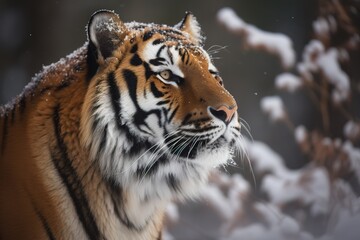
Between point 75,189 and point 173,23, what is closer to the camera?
point 75,189

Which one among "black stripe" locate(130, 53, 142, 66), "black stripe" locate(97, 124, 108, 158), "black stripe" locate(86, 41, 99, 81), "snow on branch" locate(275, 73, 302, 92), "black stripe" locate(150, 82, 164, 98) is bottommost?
"black stripe" locate(97, 124, 108, 158)

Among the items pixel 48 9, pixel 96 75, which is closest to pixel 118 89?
pixel 96 75

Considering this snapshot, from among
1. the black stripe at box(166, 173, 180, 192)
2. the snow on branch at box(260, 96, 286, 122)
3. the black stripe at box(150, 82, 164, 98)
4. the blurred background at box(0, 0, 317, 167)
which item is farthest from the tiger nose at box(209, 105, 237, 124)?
the snow on branch at box(260, 96, 286, 122)

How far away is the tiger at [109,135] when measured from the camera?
6.10ft

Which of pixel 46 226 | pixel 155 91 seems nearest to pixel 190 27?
pixel 155 91

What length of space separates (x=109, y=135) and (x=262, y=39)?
1869 mm

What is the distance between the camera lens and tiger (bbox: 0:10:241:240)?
1859 mm

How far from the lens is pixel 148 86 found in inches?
74.4

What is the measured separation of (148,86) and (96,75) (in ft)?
0.56

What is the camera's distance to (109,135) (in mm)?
1876

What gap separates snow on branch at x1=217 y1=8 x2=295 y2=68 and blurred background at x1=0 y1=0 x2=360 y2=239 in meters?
0.03

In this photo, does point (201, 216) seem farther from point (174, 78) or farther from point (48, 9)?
point (174, 78)

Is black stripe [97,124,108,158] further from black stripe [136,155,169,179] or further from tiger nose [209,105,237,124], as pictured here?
tiger nose [209,105,237,124]

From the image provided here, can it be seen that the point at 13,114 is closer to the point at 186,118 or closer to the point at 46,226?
the point at 46,226
